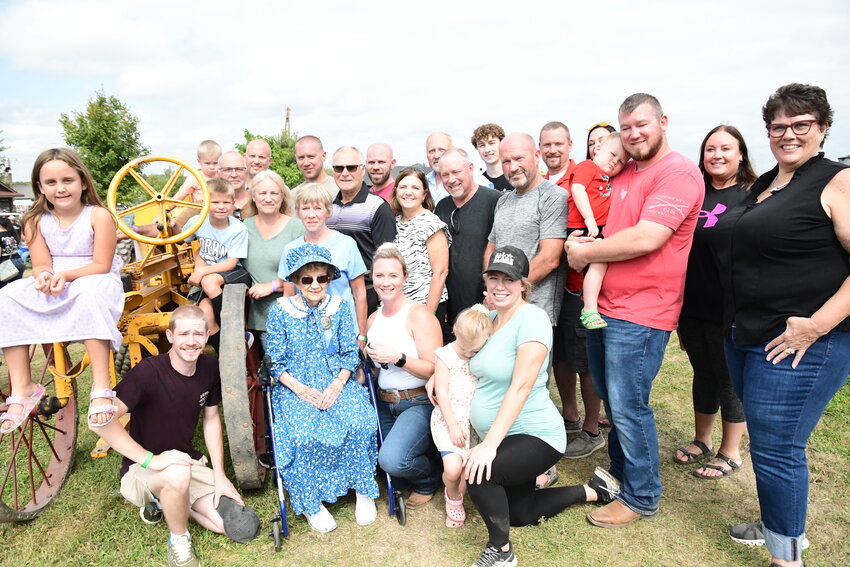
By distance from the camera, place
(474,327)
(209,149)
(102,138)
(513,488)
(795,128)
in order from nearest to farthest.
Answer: (795,128) → (474,327) → (513,488) → (209,149) → (102,138)

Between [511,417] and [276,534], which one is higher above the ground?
[511,417]

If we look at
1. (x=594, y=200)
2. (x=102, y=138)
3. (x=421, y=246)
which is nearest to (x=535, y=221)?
(x=594, y=200)

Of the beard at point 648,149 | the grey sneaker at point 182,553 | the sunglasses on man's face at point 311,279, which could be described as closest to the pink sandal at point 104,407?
the grey sneaker at point 182,553

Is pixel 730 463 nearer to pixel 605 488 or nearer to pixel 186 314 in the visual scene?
pixel 605 488

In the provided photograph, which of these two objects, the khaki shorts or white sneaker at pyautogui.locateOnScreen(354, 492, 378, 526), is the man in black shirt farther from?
the khaki shorts

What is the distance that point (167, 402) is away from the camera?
2982 millimetres

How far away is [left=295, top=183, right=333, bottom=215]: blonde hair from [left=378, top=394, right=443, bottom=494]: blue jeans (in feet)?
4.65

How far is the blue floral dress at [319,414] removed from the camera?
10.2ft

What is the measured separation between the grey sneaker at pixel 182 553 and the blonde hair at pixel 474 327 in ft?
5.93

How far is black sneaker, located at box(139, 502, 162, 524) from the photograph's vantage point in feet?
10.5

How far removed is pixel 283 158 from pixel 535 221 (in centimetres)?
2830

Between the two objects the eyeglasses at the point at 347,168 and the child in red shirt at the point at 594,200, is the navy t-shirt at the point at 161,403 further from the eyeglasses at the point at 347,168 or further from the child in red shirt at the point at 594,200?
the child in red shirt at the point at 594,200

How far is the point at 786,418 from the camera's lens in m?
2.46

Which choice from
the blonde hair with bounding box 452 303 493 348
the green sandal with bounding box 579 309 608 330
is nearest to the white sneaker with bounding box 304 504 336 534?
the blonde hair with bounding box 452 303 493 348
